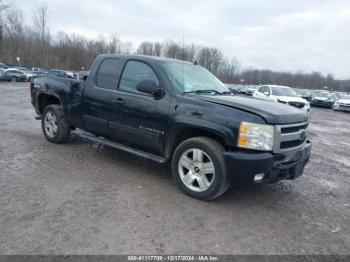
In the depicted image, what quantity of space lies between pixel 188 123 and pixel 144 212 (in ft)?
4.19

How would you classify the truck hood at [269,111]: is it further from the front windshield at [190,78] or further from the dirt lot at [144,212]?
the dirt lot at [144,212]

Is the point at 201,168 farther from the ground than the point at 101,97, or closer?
closer

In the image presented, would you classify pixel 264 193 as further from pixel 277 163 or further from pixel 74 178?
pixel 74 178

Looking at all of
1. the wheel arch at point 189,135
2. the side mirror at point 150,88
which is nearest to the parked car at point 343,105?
the wheel arch at point 189,135

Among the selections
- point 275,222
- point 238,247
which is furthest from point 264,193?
point 238,247

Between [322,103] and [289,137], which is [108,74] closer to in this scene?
[289,137]

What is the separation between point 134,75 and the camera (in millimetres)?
4934

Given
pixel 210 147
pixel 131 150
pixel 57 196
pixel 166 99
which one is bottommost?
pixel 57 196

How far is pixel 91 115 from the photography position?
539cm

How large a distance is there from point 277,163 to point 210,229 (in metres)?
1.18

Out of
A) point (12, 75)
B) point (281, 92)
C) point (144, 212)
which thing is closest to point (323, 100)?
point (281, 92)

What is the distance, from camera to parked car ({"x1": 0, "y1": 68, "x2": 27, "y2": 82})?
1267 inches

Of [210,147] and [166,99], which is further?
[166,99]

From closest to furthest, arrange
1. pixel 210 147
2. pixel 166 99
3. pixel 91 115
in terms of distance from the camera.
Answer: pixel 210 147
pixel 166 99
pixel 91 115
